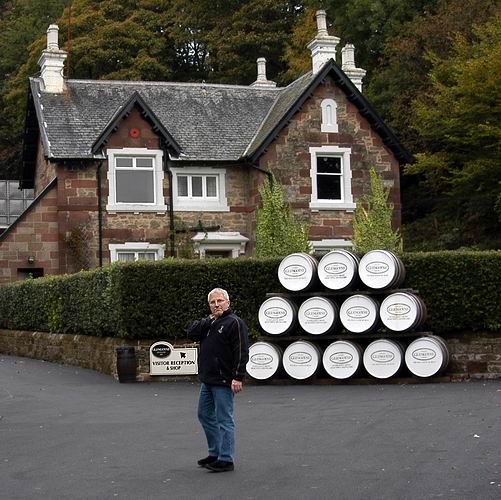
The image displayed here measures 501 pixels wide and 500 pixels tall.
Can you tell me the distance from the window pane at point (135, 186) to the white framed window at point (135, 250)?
1402 mm

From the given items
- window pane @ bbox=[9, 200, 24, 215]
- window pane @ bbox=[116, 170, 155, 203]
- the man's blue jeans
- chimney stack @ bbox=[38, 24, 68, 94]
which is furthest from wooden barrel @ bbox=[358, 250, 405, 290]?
window pane @ bbox=[9, 200, 24, 215]

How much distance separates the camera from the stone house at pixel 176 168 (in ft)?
109

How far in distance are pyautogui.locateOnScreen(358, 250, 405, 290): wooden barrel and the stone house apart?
44.4ft

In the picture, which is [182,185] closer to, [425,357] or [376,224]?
[376,224]

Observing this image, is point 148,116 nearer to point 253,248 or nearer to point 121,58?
point 253,248

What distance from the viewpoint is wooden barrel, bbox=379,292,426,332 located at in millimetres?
20438

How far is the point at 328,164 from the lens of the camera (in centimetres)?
3512

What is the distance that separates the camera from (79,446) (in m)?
12.9

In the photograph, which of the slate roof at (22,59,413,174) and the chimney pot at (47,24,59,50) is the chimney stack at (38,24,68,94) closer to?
the slate roof at (22,59,413,174)

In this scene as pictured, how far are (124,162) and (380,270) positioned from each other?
15.0 metres

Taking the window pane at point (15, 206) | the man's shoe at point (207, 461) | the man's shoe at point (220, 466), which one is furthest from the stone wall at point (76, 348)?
the window pane at point (15, 206)

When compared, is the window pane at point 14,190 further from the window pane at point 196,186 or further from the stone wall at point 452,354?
the stone wall at point 452,354

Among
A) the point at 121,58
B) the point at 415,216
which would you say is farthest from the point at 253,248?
the point at 121,58

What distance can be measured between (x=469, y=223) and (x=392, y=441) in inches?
1039
